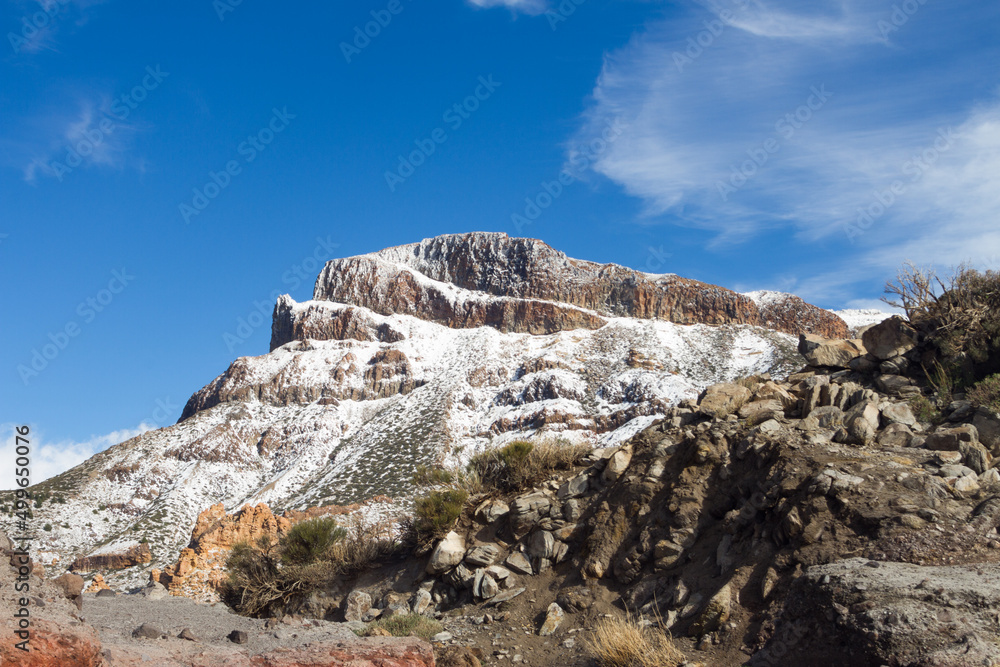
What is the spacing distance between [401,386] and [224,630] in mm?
103595

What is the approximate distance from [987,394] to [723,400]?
363 centimetres

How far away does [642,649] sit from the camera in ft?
24.0

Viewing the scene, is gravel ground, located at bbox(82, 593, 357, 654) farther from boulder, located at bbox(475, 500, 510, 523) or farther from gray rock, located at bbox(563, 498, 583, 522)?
gray rock, located at bbox(563, 498, 583, 522)

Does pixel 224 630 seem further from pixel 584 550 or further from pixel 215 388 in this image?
pixel 215 388

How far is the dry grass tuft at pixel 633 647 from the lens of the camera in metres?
7.16

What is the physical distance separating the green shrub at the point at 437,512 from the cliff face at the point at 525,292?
11767 centimetres

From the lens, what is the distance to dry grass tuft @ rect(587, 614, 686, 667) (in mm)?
7156

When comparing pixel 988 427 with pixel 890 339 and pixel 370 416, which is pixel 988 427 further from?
pixel 370 416

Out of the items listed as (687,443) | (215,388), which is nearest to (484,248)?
(215,388)

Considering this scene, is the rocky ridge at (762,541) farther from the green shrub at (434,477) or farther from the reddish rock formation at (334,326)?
the reddish rock formation at (334,326)

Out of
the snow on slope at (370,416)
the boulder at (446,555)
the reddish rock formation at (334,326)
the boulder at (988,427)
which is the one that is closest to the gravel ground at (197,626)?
the boulder at (446,555)

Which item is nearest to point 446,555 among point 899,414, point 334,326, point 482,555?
point 482,555

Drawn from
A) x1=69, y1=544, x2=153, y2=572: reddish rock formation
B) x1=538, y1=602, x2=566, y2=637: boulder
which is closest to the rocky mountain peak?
x1=69, y1=544, x2=153, y2=572: reddish rock formation

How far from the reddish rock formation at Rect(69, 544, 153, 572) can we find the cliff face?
8624cm
